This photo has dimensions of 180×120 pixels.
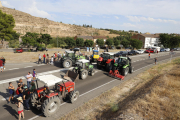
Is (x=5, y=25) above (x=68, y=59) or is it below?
above

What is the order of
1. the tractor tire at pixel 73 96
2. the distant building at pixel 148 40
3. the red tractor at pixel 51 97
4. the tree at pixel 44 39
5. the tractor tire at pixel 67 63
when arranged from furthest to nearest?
the distant building at pixel 148 40
the tree at pixel 44 39
the tractor tire at pixel 67 63
the tractor tire at pixel 73 96
the red tractor at pixel 51 97

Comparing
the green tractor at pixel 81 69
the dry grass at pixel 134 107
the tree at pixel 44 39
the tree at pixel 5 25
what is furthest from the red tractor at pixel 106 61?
the tree at pixel 5 25

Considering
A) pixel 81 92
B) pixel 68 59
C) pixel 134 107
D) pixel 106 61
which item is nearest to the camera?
pixel 134 107

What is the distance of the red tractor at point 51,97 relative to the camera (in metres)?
6.29

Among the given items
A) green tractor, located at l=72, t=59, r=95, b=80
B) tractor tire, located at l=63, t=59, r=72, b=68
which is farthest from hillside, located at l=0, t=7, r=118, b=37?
green tractor, located at l=72, t=59, r=95, b=80

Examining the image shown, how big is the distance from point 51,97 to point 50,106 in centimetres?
48

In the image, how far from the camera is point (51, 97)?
255 inches

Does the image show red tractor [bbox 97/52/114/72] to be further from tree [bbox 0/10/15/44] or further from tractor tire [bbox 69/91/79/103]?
tree [bbox 0/10/15/44]

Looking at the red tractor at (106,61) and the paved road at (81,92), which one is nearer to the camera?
the paved road at (81,92)

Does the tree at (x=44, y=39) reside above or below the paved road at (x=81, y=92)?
above

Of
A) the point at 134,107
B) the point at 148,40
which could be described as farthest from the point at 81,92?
the point at 148,40

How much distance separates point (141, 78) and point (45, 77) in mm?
10636

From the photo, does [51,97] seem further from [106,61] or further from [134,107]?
[106,61]

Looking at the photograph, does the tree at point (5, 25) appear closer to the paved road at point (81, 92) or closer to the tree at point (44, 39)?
the tree at point (44, 39)
